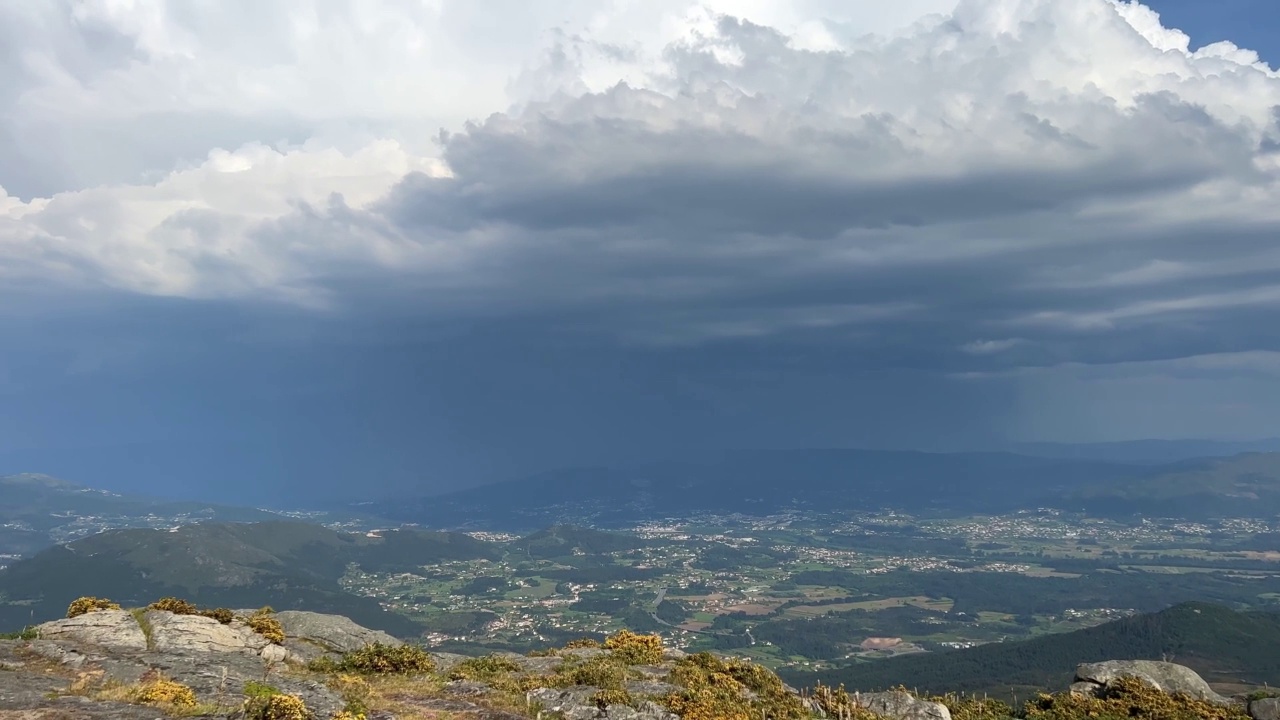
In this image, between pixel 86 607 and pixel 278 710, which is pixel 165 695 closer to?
pixel 278 710

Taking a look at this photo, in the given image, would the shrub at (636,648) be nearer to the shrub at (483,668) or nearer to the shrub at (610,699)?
the shrub at (483,668)

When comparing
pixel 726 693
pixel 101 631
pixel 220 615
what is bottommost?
pixel 726 693

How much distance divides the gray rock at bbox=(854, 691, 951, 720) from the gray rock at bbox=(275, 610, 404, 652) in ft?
79.4

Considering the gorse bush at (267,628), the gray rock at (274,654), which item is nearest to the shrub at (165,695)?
the gray rock at (274,654)

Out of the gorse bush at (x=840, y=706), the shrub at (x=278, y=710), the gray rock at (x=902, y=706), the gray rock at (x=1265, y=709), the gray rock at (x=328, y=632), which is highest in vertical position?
the shrub at (x=278, y=710)

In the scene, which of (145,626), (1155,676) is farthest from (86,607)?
(1155,676)

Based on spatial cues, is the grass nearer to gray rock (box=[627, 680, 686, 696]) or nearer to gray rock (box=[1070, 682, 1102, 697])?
gray rock (box=[627, 680, 686, 696])

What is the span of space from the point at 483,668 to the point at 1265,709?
37300 millimetres

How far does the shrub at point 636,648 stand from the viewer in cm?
3459

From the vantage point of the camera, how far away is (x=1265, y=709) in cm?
3394

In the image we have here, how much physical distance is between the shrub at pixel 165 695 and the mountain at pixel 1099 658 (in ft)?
541

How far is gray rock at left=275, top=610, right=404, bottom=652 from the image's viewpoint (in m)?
38.6

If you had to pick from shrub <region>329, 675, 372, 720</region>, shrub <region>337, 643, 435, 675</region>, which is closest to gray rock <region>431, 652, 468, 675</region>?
shrub <region>337, 643, 435, 675</region>

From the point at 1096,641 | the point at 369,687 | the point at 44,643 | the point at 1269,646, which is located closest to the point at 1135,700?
the point at 369,687
